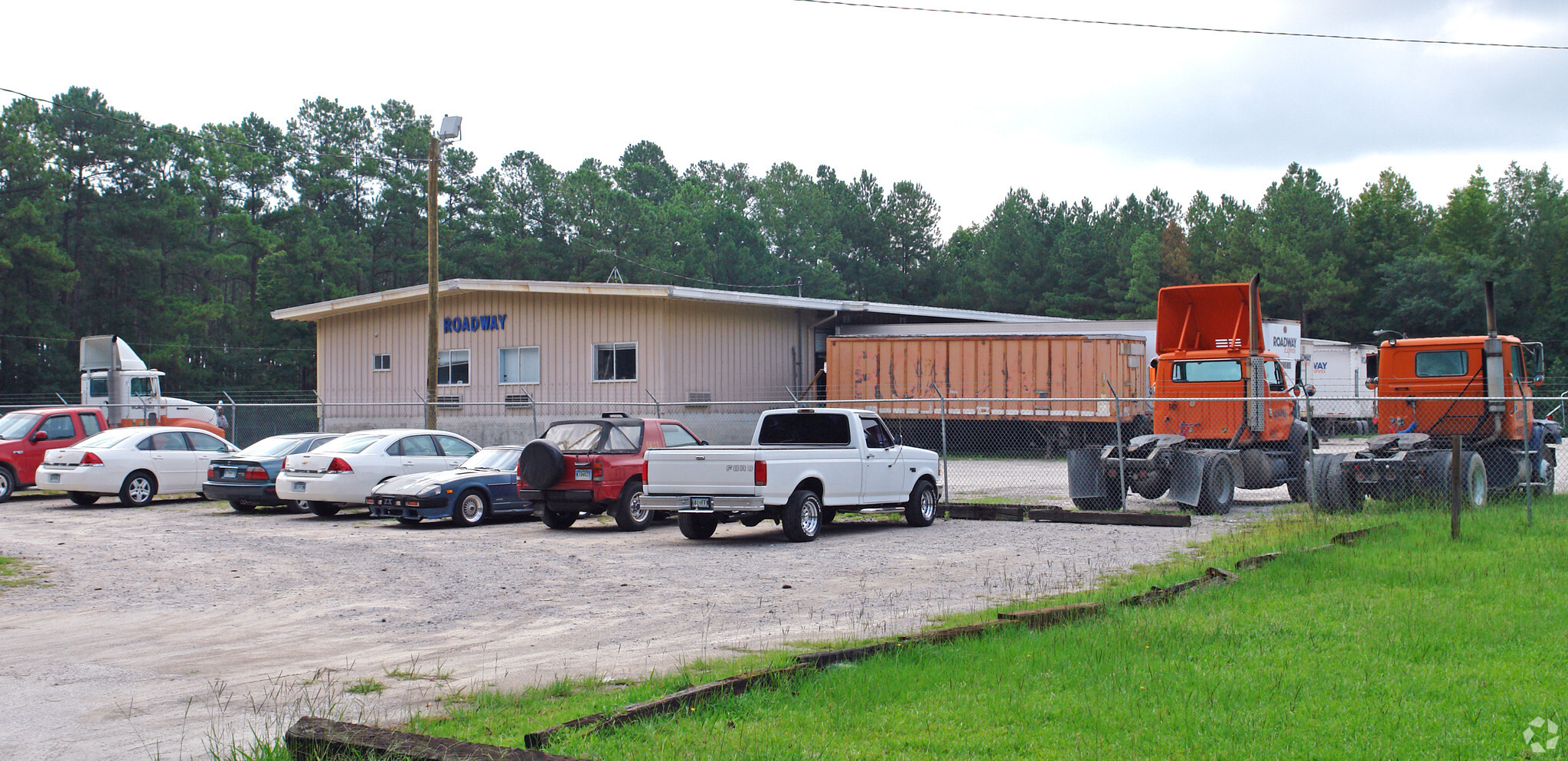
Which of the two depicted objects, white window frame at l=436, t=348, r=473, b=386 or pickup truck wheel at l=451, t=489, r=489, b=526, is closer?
pickup truck wheel at l=451, t=489, r=489, b=526

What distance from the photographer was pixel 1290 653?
24.1 ft

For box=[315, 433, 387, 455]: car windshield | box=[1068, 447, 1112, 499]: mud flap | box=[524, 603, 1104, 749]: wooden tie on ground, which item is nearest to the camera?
box=[524, 603, 1104, 749]: wooden tie on ground

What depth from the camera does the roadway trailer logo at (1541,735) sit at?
17.6 ft

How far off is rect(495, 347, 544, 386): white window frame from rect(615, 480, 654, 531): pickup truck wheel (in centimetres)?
1911

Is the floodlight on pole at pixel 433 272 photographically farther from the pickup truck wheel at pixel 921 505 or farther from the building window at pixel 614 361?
the pickup truck wheel at pixel 921 505

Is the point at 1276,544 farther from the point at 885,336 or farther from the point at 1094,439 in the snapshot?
the point at 885,336

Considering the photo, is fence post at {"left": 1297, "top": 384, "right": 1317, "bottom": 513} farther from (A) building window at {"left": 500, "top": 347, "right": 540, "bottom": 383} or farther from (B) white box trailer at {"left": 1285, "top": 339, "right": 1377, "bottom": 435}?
(A) building window at {"left": 500, "top": 347, "right": 540, "bottom": 383}

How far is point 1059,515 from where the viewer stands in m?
17.5

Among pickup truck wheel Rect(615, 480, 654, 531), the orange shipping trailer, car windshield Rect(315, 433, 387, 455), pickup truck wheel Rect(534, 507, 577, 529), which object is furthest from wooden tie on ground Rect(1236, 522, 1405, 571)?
the orange shipping trailer

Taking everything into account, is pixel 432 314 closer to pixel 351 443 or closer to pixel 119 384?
pixel 351 443

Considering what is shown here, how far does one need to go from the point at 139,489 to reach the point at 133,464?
54cm

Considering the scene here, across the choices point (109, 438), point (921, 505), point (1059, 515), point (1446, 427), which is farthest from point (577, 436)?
point (1446, 427)

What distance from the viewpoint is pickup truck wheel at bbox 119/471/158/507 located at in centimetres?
2128

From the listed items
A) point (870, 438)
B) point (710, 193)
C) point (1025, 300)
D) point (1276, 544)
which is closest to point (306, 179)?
point (710, 193)
